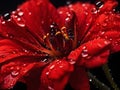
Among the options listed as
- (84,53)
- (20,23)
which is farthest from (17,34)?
(84,53)

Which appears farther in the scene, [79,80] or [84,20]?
[84,20]

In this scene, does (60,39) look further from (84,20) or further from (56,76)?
(56,76)

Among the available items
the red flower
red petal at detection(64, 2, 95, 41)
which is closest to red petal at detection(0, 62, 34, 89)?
the red flower

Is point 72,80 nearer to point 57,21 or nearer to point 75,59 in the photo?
point 75,59

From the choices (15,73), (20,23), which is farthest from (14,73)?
(20,23)

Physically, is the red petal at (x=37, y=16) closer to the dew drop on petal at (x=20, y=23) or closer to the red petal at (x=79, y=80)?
the dew drop on petal at (x=20, y=23)

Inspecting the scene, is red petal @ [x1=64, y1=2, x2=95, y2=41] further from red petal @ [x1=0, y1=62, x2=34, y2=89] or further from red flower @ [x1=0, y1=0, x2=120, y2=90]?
red petal @ [x1=0, y1=62, x2=34, y2=89]

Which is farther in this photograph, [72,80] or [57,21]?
[57,21]

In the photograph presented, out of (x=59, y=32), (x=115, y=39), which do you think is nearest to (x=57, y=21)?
(x=59, y=32)
